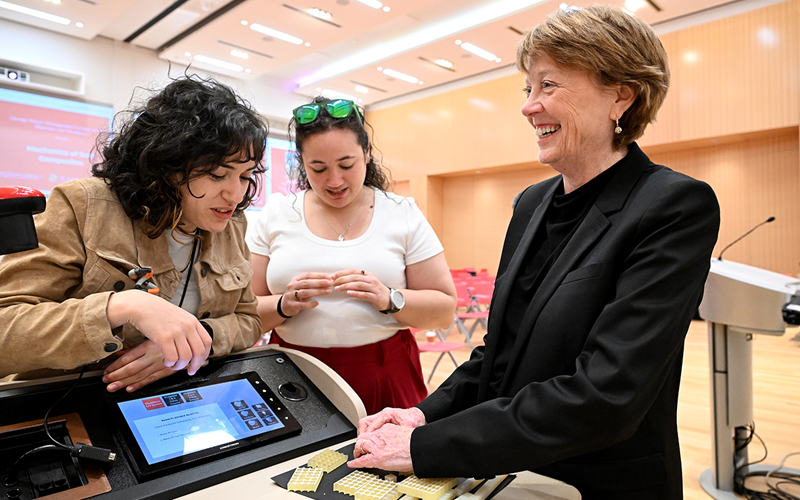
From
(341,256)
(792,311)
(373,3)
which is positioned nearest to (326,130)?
(341,256)

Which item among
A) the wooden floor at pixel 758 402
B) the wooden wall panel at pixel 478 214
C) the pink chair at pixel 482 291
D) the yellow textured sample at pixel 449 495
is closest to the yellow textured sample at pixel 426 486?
the yellow textured sample at pixel 449 495

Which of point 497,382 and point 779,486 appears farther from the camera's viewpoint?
point 779,486

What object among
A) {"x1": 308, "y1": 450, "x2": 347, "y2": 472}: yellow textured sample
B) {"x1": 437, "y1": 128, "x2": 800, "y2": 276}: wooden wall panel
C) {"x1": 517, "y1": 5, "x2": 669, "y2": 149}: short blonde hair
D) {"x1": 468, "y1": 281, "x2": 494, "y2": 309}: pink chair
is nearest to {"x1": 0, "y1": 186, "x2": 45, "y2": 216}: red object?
{"x1": 308, "y1": 450, "x2": 347, "y2": 472}: yellow textured sample

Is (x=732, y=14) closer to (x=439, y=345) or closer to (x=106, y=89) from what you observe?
(x=439, y=345)

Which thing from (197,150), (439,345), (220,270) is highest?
(197,150)

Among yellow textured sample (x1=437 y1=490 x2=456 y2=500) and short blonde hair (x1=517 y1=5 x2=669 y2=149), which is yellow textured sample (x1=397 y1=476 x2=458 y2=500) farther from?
short blonde hair (x1=517 y1=5 x2=669 y2=149)

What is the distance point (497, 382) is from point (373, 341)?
0.59 metres

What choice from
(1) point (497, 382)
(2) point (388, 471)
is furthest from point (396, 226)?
(2) point (388, 471)

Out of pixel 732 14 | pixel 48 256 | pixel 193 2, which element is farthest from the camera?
pixel 732 14

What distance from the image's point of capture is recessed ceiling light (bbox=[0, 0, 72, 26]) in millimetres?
7330

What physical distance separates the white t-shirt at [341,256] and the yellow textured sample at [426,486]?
78 cm

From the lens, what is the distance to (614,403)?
79 cm

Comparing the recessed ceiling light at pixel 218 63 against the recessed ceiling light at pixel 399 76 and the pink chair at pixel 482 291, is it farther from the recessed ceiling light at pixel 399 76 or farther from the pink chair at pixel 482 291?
the pink chair at pixel 482 291

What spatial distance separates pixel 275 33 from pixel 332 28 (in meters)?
0.96
